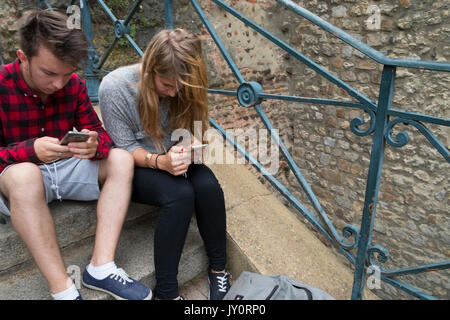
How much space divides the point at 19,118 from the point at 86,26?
1621mm

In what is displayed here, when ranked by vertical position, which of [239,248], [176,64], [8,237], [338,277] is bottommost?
[338,277]

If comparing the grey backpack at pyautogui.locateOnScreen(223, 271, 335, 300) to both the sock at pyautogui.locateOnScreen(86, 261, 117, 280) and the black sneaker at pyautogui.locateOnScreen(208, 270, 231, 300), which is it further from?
the sock at pyautogui.locateOnScreen(86, 261, 117, 280)

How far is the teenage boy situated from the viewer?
1121mm

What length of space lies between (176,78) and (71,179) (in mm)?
585

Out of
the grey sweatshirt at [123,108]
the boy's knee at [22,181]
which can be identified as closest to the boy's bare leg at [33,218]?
the boy's knee at [22,181]

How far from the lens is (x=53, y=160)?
1248mm

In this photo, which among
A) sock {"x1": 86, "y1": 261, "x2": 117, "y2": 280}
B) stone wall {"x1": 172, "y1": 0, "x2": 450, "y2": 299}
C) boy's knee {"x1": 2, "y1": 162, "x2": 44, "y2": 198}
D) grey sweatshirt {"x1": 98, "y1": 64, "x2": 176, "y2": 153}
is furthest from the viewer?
stone wall {"x1": 172, "y1": 0, "x2": 450, "y2": 299}

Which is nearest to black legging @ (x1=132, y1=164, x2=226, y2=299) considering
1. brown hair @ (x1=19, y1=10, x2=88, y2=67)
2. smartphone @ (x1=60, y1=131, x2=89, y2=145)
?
smartphone @ (x1=60, y1=131, x2=89, y2=145)

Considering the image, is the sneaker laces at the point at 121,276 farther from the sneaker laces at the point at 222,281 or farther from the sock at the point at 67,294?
the sneaker laces at the point at 222,281

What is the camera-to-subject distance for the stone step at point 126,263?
1.22 meters

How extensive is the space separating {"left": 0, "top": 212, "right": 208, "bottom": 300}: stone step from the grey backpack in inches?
12.3

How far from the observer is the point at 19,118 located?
1.25 meters
